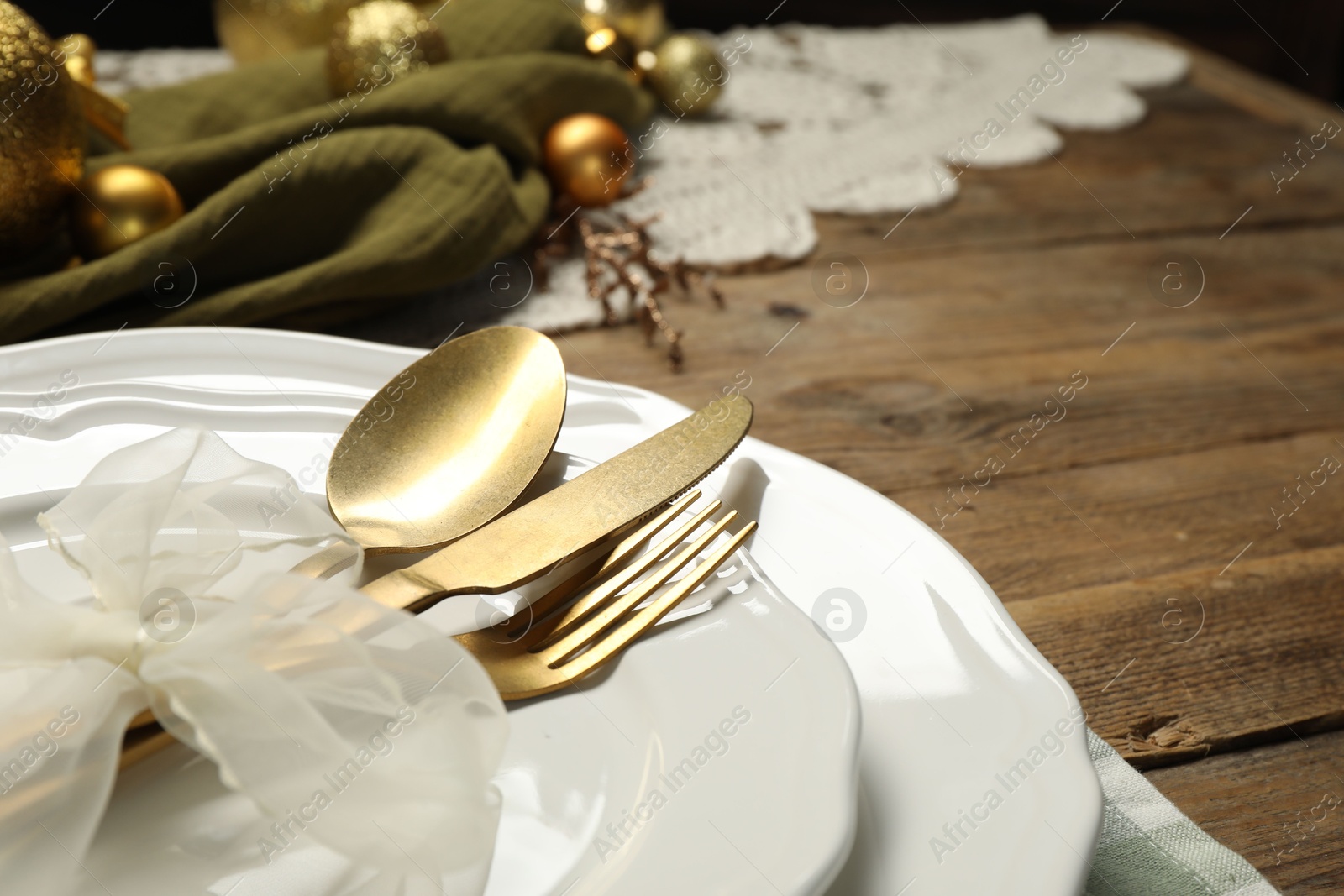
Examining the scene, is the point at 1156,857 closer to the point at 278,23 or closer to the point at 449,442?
the point at 449,442

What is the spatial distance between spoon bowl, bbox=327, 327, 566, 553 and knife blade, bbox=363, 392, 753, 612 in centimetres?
2

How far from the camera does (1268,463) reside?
604 millimetres

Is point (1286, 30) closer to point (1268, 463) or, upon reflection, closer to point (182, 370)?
point (1268, 463)

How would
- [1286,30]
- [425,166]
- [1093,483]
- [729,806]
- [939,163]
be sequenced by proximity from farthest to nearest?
1. [1286,30]
2. [939,163]
3. [425,166]
4. [1093,483]
5. [729,806]

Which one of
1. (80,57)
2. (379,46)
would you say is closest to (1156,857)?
(379,46)

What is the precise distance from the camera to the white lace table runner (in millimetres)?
803

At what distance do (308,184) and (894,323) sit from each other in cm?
39

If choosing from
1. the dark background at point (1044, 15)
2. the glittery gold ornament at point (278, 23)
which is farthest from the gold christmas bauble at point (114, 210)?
the dark background at point (1044, 15)

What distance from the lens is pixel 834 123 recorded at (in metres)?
1.05

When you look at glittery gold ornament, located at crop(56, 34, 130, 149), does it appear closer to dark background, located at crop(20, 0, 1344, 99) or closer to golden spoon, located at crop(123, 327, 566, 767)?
golden spoon, located at crop(123, 327, 566, 767)

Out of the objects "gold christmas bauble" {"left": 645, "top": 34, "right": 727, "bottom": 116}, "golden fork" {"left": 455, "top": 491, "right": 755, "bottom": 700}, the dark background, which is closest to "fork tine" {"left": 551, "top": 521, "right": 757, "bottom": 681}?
"golden fork" {"left": 455, "top": 491, "right": 755, "bottom": 700}

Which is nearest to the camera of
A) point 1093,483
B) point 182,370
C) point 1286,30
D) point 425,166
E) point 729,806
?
point 729,806

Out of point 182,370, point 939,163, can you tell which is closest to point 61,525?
point 182,370

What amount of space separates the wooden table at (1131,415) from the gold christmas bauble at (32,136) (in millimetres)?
318
